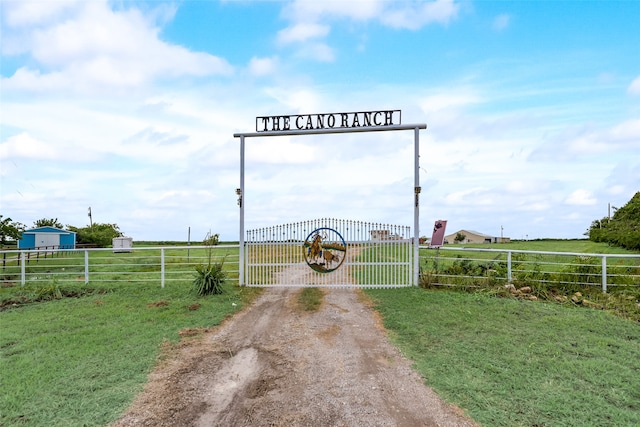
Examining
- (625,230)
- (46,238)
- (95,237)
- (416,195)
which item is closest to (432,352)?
(416,195)

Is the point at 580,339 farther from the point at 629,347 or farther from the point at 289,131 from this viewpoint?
the point at 289,131

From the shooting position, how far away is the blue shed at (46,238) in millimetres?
32062

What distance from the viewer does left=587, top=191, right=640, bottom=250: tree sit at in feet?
61.4

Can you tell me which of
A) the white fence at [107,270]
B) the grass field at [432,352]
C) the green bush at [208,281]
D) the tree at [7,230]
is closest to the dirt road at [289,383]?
the grass field at [432,352]

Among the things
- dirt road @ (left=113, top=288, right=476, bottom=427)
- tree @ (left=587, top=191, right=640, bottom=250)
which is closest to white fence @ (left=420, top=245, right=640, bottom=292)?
dirt road @ (left=113, top=288, right=476, bottom=427)

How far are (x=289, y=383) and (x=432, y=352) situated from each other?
7.38ft

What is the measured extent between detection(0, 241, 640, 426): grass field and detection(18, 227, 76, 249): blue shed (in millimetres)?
28426

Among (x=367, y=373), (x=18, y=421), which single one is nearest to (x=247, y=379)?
(x=367, y=373)

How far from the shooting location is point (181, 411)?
13.1 feet

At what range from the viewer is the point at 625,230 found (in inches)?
868

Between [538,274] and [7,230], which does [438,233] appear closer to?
[538,274]

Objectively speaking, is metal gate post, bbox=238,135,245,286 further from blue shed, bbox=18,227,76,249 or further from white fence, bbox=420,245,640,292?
blue shed, bbox=18,227,76,249

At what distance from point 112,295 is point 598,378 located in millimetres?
10443

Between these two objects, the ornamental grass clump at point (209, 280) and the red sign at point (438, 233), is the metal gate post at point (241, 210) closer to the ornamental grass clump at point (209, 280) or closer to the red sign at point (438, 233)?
the ornamental grass clump at point (209, 280)
